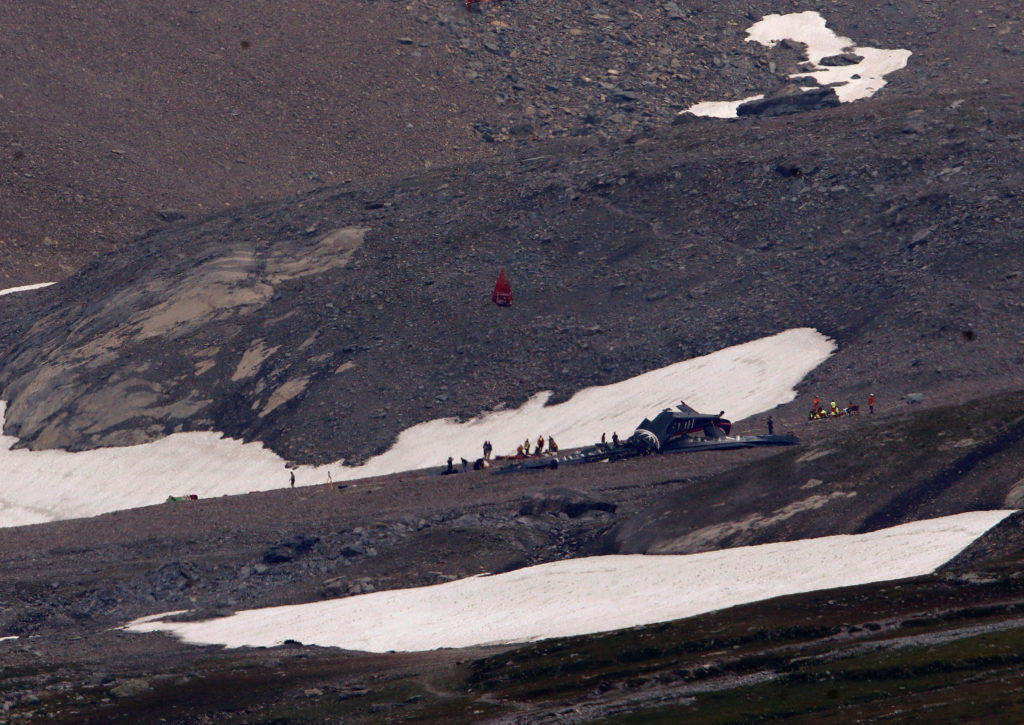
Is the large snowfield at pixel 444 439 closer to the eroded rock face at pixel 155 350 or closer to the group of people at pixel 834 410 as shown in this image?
the eroded rock face at pixel 155 350

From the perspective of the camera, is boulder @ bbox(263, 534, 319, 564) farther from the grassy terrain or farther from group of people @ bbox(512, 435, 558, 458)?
group of people @ bbox(512, 435, 558, 458)

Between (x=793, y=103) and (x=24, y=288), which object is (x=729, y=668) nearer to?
(x=793, y=103)

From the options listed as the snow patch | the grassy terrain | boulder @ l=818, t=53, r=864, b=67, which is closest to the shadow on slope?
the grassy terrain

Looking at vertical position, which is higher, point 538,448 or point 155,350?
point 155,350

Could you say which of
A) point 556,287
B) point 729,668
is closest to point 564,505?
point 729,668

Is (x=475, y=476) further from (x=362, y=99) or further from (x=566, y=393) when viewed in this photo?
(x=362, y=99)

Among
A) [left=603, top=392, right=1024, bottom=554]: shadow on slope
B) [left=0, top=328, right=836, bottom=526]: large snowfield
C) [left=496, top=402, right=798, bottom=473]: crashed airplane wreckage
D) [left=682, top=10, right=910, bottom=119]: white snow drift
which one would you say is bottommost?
[left=603, top=392, right=1024, bottom=554]: shadow on slope
